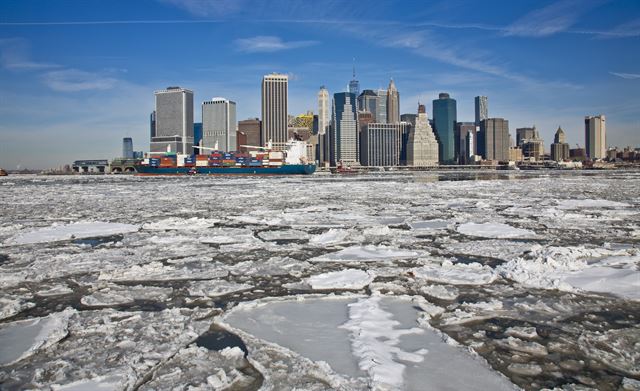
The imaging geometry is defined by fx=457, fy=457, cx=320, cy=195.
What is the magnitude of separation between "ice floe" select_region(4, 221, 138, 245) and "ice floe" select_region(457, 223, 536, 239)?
725 centimetres

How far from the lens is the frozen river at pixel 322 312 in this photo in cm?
306

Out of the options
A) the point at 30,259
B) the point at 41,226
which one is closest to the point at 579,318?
the point at 30,259

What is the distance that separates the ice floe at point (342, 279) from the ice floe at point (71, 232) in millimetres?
5866

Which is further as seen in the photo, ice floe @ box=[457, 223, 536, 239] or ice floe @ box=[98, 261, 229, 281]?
ice floe @ box=[457, 223, 536, 239]

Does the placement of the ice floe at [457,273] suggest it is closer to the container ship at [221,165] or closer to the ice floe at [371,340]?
the ice floe at [371,340]

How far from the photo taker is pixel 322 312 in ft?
14.3

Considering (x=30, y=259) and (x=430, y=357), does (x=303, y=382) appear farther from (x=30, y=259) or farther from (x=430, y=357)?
(x=30, y=259)

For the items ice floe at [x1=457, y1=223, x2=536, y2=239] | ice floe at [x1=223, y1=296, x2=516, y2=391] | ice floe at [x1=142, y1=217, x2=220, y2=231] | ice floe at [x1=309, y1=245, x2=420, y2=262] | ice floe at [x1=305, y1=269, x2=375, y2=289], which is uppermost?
ice floe at [x1=142, y1=217, x2=220, y2=231]

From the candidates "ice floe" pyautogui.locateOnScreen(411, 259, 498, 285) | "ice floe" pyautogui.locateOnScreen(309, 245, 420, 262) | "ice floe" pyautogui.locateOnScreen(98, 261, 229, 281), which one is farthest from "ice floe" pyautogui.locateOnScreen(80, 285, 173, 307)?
"ice floe" pyautogui.locateOnScreen(411, 259, 498, 285)

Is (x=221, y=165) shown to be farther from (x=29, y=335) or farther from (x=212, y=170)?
(x=29, y=335)

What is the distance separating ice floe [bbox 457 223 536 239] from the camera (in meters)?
8.90

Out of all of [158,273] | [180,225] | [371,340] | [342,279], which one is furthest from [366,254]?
[180,225]

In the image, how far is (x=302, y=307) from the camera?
4.53 metres

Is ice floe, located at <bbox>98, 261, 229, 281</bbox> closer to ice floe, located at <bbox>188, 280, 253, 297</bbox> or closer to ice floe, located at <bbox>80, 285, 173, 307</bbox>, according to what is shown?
ice floe, located at <bbox>188, 280, 253, 297</bbox>
